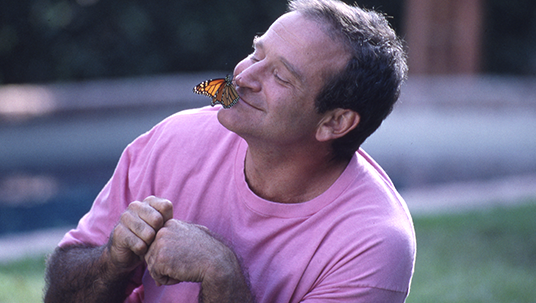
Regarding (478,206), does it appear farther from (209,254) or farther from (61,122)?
(61,122)

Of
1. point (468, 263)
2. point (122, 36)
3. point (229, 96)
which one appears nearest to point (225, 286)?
point (229, 96)

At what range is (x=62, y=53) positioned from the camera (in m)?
12.3

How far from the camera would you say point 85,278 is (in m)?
2.26

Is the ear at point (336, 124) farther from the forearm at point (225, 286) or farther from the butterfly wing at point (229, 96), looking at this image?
the forearm at point (225, 286)

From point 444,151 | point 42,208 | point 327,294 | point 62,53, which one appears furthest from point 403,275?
point 62,53

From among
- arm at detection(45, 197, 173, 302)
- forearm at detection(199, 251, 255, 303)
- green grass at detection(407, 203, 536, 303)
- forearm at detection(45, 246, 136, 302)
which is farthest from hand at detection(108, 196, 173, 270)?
green grass at detection(407, 203, 536, 303)

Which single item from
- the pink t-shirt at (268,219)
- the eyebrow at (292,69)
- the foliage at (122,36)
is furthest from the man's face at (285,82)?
the foliage at (122,36)

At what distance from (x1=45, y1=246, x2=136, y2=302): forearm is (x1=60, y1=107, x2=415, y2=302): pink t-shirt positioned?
0.11 metres

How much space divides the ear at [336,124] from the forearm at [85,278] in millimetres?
875

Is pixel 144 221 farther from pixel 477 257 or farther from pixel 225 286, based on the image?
pixel 477 257

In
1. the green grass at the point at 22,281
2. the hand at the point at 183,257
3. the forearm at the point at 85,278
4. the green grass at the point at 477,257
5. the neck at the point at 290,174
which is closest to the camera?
the hand at the point at 183,257

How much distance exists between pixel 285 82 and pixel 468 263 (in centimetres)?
362

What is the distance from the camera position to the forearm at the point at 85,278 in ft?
7.30

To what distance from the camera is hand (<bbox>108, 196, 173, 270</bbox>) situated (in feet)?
6.76
